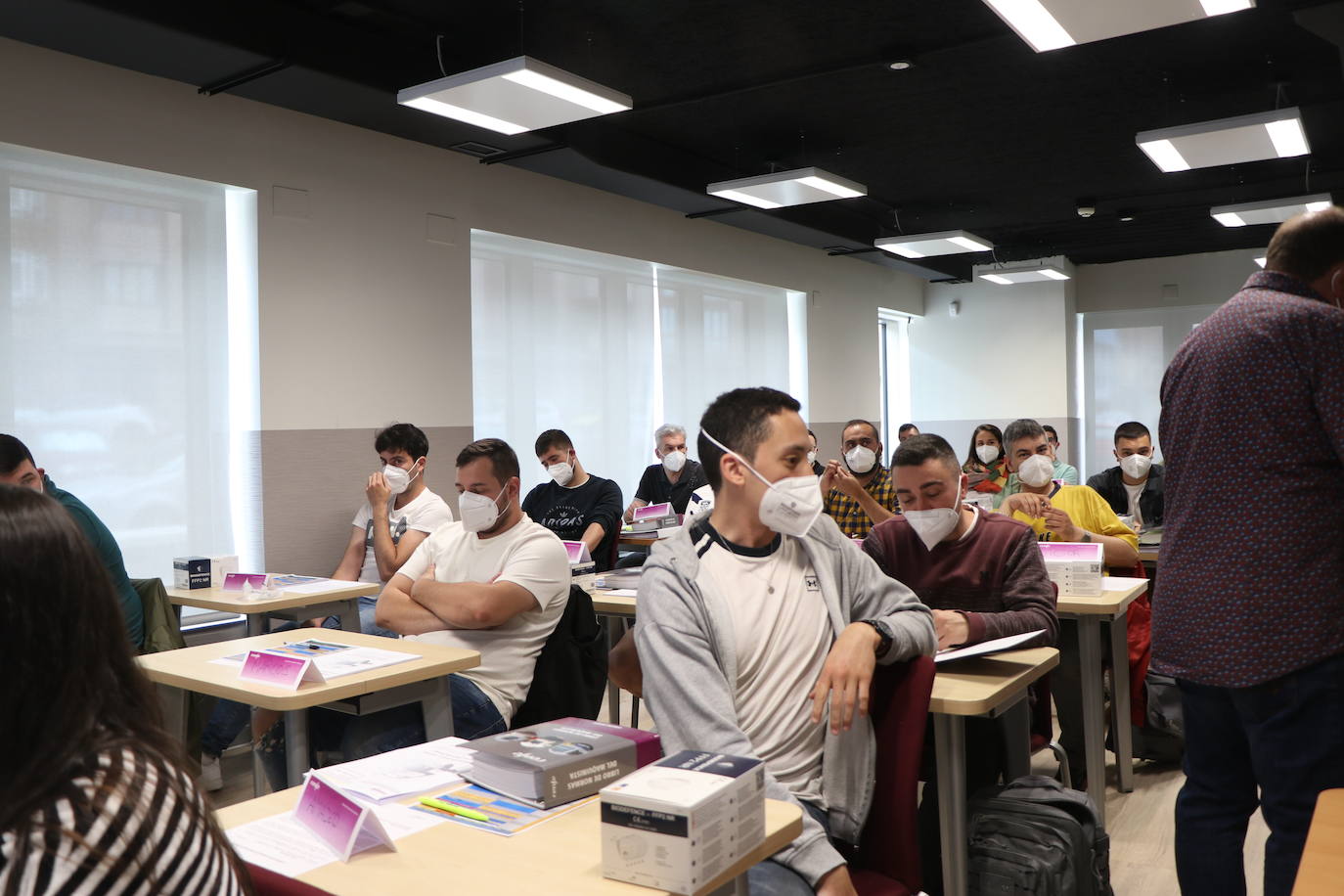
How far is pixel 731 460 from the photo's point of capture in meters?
2.06

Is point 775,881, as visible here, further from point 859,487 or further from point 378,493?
point 378,493

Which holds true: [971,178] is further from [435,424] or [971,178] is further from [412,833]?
[412,833]

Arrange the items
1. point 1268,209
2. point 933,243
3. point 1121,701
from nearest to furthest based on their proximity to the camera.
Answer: point 1121,701 → point 1268,209 → point 933,243

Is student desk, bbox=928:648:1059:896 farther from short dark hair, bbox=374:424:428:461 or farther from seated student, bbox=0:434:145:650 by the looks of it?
short dark hair, bbox=374:424:428:461

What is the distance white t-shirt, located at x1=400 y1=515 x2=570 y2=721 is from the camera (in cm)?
296

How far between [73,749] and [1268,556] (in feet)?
6.14

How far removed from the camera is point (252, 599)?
3.95 m

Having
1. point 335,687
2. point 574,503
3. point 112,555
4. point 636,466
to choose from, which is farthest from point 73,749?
point 636,466

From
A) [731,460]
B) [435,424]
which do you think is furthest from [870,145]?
[731,460]

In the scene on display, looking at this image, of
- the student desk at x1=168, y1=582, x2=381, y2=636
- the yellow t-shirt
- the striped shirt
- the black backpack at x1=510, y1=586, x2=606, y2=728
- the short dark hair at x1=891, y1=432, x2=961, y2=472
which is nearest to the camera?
the striped shirt

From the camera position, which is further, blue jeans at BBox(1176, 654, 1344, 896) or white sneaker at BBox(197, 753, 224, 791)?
white sneaker at BBox(197, 753, 224, 791)

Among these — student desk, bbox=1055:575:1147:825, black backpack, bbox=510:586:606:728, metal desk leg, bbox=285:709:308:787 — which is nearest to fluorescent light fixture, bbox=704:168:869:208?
student desk, bbox=1055:575:1147:825

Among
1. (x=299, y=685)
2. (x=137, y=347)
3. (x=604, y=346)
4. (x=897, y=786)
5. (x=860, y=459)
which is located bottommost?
(x=897, y=786)

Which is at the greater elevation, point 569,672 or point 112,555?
point 112,555
